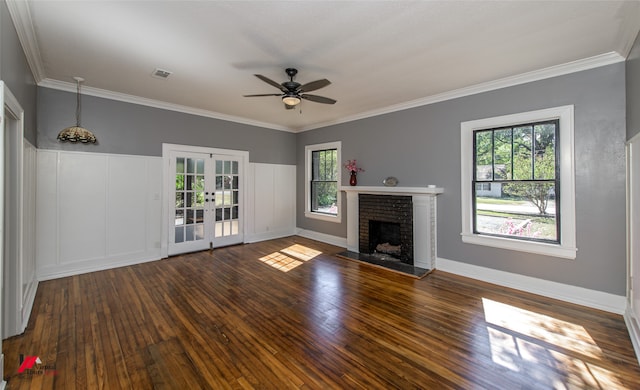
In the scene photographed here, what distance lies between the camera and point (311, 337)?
246 cm

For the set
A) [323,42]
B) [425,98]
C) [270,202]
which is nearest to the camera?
[323,42]

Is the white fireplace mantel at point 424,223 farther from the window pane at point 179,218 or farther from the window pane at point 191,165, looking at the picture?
the window pane at point 179,218

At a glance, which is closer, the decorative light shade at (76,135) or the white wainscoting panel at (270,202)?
the decorative light shade at (76,135)

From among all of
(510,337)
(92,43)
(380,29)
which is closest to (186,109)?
(92,43)

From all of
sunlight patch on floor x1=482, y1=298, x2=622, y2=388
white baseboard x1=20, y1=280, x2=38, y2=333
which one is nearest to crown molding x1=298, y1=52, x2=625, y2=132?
sunlight patch on floor x1=482, y1=298, x2=622, y2=388

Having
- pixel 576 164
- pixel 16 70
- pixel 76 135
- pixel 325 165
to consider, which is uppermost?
pixel 16 70

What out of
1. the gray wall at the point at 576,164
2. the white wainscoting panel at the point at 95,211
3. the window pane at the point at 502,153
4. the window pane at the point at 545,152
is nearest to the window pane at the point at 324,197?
the gray wall at the point at 576,164

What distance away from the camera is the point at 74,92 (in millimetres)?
4066

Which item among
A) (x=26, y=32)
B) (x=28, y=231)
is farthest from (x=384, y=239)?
(x=26, y=32)

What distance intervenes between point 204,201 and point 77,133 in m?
2.25

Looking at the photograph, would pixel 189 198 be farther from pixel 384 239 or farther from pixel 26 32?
pixel 384 239

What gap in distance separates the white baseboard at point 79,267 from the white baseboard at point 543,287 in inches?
208

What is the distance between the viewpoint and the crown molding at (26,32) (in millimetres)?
2214

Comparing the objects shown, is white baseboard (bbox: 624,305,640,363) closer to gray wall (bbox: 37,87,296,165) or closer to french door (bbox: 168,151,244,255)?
french door (bbox: 168,151,244,255)
